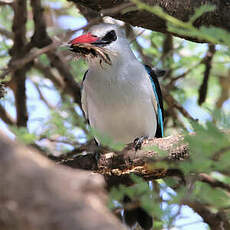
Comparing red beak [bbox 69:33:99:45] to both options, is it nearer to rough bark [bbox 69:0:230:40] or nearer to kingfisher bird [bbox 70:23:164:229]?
kingfisher bird [bbox 70:23:164:229]

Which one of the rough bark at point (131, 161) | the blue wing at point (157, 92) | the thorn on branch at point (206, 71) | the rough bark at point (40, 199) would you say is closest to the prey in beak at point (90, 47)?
the blue wing at point (157, 92)

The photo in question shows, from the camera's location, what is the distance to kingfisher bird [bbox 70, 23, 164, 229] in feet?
15.6

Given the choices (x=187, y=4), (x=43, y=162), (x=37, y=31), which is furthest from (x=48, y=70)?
(x=43, y=162)

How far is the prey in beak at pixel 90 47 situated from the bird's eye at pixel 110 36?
0.18 ft

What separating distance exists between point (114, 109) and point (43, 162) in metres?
3.11

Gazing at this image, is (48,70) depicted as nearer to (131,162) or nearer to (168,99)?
(168,99)

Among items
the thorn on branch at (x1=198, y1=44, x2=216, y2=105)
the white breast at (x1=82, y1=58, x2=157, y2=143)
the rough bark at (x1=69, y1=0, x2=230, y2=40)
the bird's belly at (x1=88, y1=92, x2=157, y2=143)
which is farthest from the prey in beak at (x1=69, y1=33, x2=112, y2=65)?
the thorn on branch at (x1=198, y1=44, x2=216, y2=105)

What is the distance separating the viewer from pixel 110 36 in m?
4.85

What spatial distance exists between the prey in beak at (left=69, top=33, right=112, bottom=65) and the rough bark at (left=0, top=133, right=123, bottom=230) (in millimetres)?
2784

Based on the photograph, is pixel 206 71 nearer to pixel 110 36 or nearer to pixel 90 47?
pixel 110 36

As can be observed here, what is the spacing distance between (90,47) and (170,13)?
85 cm

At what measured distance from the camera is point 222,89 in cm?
766

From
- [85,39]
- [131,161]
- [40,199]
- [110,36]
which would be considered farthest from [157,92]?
[40,199]

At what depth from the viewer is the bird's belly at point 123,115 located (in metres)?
4.78
